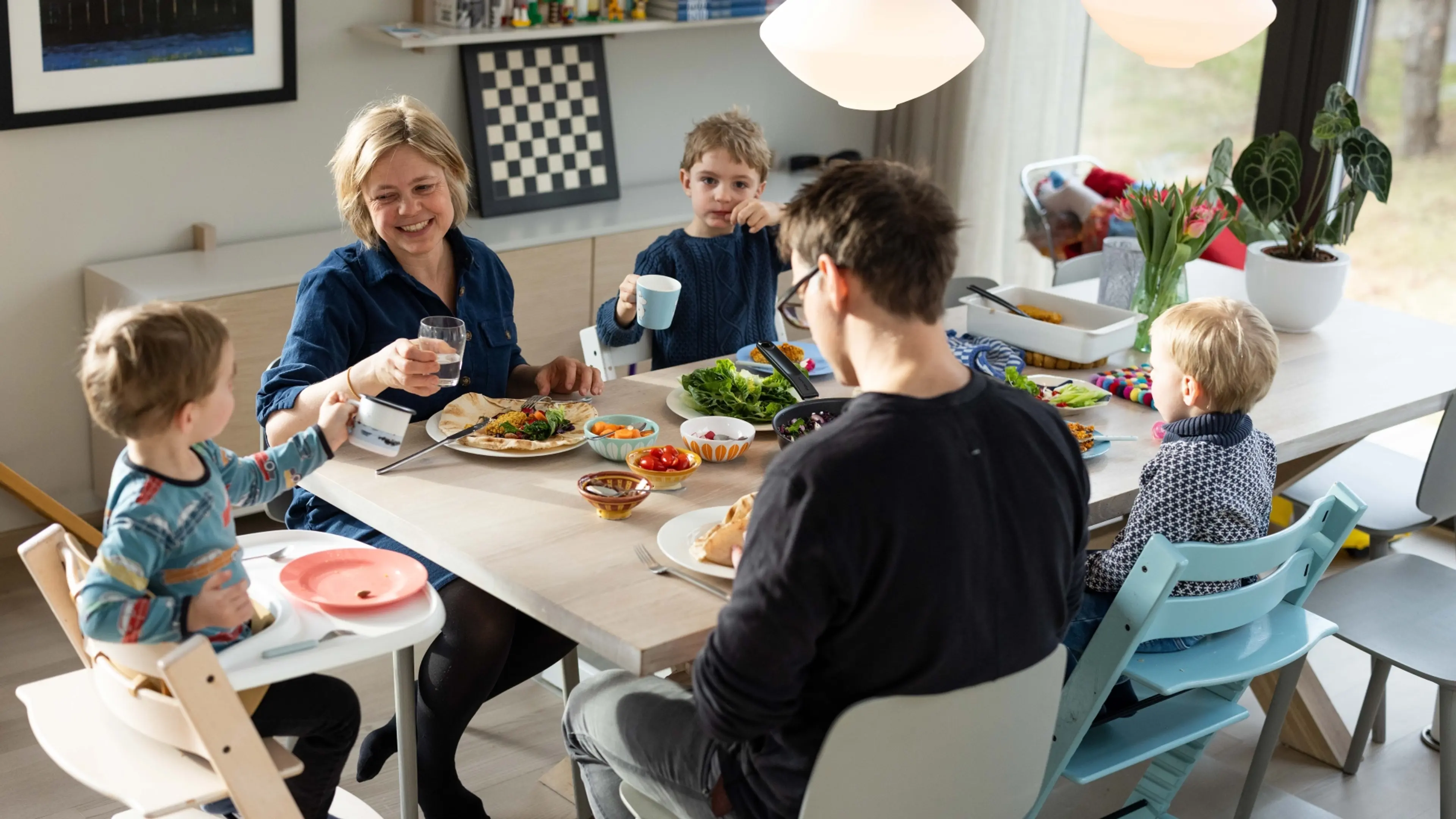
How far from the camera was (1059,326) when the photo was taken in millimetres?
2609

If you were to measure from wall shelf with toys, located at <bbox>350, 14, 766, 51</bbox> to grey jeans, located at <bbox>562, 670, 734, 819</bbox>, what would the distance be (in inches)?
92.9

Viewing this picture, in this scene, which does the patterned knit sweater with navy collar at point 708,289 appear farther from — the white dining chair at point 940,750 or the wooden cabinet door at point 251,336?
the white dining chair at point 940,750

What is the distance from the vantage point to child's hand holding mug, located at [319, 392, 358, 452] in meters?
1.80

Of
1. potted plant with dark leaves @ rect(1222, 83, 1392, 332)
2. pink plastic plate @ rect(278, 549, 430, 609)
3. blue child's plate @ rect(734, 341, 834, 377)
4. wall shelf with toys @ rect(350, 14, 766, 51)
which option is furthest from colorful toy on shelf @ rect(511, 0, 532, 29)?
pink plastic plate @ rect(278, 549, 430, 609)

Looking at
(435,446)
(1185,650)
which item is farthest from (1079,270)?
(435,446)

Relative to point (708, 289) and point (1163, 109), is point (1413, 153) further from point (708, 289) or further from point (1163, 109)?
point (708, 289)

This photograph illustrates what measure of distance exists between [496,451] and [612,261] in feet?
6.63

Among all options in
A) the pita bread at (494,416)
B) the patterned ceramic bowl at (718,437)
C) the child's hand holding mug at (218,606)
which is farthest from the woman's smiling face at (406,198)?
the child's hand holding mug at (218,606)

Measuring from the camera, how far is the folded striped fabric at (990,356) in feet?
8.36

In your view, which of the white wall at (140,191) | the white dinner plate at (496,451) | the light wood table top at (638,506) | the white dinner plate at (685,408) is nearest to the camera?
the light wood table top at (638,506)

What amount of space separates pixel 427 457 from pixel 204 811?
1.94ft

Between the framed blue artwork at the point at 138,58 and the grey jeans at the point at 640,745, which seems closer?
the grey jeans at the point at 640,745

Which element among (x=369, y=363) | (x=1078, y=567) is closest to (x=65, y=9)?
(x=369, y=363)

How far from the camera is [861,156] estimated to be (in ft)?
16.8
